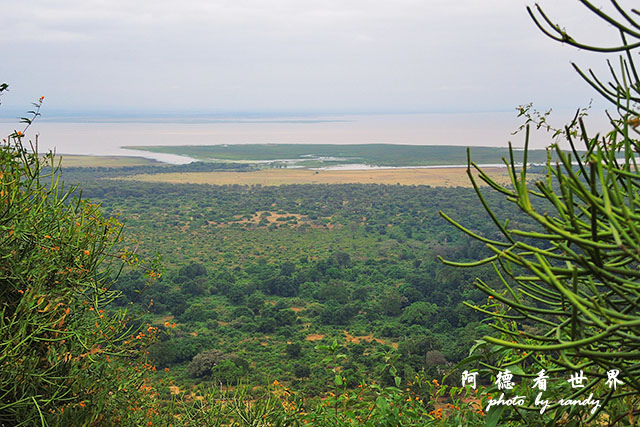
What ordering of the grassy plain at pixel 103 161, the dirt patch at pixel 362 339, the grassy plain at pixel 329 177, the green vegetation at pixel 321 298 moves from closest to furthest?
the green vegetation at pixel 321 298 < the dirt patch at pixel 362 339 < the grassy plain at pixel 329 177 < the grassy plain at pixel 103 161

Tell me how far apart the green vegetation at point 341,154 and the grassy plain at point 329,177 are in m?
6.39

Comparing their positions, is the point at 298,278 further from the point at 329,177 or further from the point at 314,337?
the point at 329,177

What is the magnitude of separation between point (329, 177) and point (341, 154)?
26658 mm

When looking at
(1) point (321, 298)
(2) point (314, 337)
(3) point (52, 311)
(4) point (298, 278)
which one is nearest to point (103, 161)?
(4) point (298, 278)

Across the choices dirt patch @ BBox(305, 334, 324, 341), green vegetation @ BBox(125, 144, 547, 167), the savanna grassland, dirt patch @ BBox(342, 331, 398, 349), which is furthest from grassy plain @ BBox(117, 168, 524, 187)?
dirt patch @ BBox(305, 334, 324, 341)

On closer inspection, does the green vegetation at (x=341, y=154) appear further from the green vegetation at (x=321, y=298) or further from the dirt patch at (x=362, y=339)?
the dirt patch at (x=362, y=339)

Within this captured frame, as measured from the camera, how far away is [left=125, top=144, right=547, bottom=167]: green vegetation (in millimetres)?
70000

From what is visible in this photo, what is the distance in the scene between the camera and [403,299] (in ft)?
69.5

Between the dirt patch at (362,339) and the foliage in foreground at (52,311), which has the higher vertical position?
the foliage in foreground at (52,311)

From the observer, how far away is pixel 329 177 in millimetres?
58812

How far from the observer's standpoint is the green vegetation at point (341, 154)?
7000 centimetres

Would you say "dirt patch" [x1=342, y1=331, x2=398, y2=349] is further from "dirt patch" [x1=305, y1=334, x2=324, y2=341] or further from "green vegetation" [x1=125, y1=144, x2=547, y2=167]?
"green vegetation" [x1=125, y1=144, x2=547, y2=167]

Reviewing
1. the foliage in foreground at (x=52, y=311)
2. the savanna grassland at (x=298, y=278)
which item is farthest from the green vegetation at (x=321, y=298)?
the savanna grassland at (x=298, y=278)

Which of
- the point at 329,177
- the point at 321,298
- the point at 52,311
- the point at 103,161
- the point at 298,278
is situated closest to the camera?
the point at 52,311
